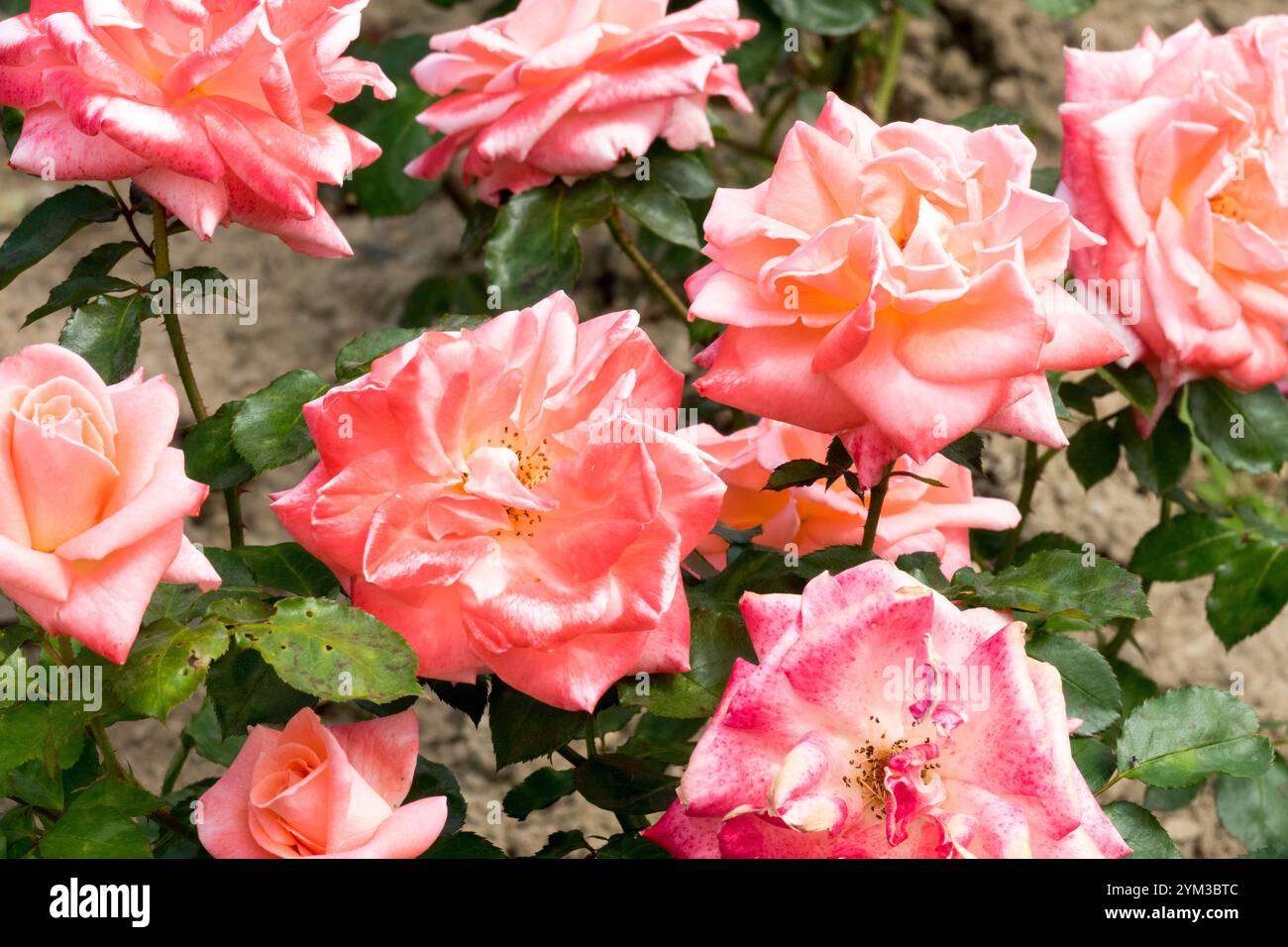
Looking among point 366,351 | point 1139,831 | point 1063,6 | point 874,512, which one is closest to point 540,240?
point 366,351

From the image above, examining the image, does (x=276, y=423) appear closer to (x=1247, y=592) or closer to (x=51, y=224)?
(x=51, y=224)

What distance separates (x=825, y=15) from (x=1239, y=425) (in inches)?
21.3

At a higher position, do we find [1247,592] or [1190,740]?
[1190,740]

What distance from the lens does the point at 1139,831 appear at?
2.51 feet

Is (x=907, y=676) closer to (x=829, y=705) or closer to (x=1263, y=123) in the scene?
(x=829, y=705)

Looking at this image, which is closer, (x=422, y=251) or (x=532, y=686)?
(x=532, y=686)

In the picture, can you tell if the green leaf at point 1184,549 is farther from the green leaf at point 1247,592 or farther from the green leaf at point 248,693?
the green leaf at point 248,693

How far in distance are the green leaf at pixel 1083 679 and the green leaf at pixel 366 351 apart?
1.25ft

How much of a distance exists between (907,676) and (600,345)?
213 mm

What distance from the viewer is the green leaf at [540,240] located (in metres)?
1.01
